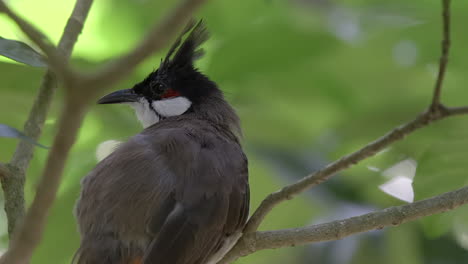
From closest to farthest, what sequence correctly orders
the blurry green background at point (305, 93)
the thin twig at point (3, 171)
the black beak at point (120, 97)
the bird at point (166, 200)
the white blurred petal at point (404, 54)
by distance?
the thin twig at point (3, 171)
the bird at point (166, 200)
the blurry green background at point (305, 93)
the white blurred petal at point (404, 54)
the black beak at point (120, 97)

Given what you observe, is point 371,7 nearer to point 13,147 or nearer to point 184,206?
point 184,206

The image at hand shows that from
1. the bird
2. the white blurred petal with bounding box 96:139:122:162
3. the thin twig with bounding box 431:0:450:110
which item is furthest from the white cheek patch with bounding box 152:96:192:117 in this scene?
the thin twig with bounding box 431:0:450:110

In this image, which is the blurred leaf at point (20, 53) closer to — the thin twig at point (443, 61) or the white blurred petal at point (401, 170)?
the thin twig at point (443, 61)

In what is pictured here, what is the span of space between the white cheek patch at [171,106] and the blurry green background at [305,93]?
220mm

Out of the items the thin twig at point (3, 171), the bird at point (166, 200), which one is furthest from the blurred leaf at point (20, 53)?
the bird at point (166, 200)

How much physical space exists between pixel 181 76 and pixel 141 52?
3144mm

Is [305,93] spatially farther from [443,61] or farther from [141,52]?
[141,52]

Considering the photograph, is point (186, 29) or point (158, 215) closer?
point (158, 215)

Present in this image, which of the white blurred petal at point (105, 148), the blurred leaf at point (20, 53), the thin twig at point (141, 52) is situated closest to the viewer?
the thin twig at point (141, 52)

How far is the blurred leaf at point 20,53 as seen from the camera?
2.41 m

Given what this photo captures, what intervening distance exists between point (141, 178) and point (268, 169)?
0.80 metres

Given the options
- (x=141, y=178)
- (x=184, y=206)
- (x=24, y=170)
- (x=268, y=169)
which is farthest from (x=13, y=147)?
(x=268, y=169)

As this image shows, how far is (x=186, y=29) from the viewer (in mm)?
3938

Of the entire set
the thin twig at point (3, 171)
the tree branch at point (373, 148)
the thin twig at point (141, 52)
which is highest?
the thin twig at point (141, 52)
